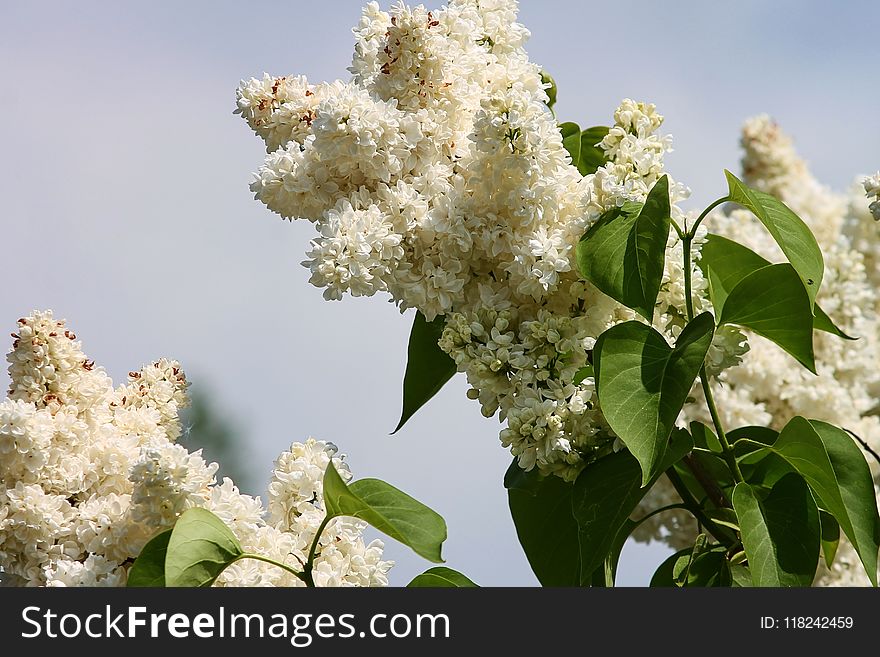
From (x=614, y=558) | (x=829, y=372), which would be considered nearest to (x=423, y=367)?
(x=614, y=558)

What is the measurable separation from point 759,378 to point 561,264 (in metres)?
1.30

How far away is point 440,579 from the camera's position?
2.73ft

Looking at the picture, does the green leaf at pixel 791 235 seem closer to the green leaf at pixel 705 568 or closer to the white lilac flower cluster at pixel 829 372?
→ the green leaf at pixel 705 568

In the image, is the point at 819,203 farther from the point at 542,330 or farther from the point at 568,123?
the point at 542,330

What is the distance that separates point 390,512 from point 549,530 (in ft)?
0.71

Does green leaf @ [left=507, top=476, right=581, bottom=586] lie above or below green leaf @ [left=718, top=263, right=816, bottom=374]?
below

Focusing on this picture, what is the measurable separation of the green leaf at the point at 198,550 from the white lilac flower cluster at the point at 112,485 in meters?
0.03

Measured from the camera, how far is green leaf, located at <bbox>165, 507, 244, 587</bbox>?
0.69 metres

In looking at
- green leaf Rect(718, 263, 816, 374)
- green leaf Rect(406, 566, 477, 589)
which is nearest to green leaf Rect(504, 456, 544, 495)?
green leaf Rect(406, 566, 477, 589)

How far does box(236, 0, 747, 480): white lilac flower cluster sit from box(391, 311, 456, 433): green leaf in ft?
0.28

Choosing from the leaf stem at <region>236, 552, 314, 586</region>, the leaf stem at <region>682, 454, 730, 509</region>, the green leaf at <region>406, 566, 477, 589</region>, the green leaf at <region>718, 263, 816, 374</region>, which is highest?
the green leaf at <region>718, 263, 816, 374</region>

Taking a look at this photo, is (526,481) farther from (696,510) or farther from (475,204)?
(475,204)

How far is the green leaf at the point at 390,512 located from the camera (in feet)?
2.31

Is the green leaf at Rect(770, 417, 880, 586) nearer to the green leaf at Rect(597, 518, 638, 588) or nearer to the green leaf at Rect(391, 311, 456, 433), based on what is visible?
the green leaf at Rect(597, 518, 638, 588)
